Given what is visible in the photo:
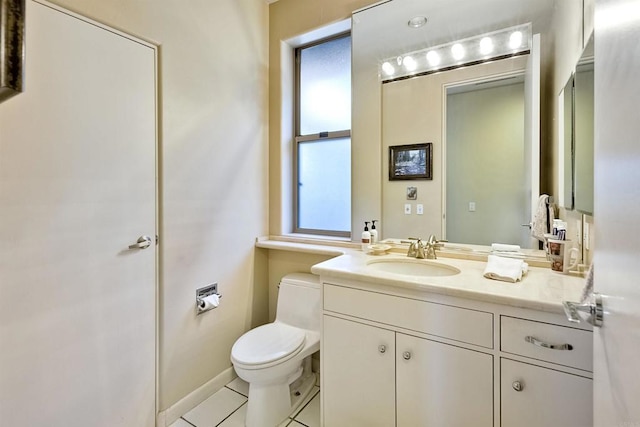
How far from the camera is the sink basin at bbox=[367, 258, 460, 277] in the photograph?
1.59 m

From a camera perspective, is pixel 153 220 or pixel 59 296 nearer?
pixel 59 296

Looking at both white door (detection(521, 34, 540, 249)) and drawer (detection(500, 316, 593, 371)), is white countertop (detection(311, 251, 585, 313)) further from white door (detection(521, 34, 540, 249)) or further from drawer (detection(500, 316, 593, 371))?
white door (detection(521, 34, 540, 249))

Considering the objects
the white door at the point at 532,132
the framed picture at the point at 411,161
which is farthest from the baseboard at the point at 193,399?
the white door at the point at 532,132

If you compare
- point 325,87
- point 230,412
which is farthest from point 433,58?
point 230,412

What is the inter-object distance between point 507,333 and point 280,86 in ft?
7.02

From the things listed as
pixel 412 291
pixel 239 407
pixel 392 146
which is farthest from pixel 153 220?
pixel 392 146

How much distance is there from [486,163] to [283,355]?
1522mm

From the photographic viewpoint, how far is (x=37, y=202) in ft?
3.79

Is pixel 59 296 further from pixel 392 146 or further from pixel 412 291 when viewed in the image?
pixel 392 146

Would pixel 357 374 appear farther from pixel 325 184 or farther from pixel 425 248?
pixel 325 184

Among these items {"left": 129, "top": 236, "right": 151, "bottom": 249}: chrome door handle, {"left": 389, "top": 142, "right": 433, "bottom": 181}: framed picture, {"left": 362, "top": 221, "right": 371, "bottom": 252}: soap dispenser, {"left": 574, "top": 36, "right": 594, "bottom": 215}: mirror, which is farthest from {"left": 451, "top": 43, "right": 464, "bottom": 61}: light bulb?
{"left": 129, "top": 236, "right": 151, "bottom": 249}: chrome door handle

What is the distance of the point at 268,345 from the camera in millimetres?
1676

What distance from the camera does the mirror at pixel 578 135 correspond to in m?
1.00

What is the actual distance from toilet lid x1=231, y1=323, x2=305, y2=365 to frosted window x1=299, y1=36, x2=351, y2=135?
150 cm
